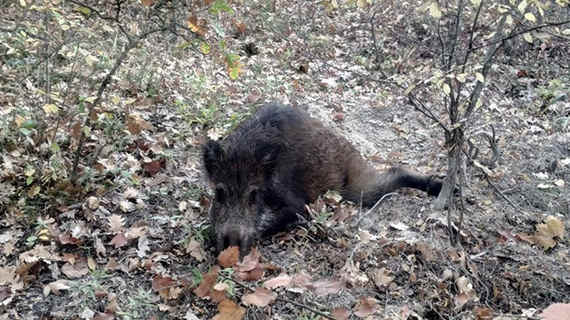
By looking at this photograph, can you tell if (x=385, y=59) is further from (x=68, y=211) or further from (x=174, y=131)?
(x=68, y=211)

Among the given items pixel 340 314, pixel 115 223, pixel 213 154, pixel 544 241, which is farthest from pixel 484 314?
pixel 115 223

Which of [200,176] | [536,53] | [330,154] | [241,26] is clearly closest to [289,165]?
[330,154]

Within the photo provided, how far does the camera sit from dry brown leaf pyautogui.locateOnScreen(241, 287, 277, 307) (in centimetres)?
311

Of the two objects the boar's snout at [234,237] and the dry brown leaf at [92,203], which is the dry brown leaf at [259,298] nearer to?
the boar's snout at [234,237]

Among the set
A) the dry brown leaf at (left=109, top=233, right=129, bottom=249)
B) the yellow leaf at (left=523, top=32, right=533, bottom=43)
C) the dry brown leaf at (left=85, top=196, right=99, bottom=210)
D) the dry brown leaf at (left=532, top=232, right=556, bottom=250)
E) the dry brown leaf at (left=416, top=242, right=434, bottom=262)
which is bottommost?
the dry brown leaf at (left=109, top=233, right=129, bottom=249)

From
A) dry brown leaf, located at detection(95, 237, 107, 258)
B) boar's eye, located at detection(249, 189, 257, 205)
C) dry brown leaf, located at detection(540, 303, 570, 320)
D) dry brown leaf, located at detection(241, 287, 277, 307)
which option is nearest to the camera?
dry brown leaf, located at detection(540, 303, 570, 320)

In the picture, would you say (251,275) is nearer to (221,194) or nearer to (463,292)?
(221,194)

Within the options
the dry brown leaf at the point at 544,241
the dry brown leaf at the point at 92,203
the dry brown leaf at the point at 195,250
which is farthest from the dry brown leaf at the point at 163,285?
the dry brown leaf at the point at 544,241

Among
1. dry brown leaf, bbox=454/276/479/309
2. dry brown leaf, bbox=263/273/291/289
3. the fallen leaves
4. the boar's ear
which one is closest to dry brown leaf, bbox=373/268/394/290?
dry brown leaf, bbox=454/276/479/309

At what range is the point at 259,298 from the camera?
315 cm

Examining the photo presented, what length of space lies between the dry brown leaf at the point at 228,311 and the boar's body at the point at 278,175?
93 cm

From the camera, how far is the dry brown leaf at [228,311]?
3156 mm

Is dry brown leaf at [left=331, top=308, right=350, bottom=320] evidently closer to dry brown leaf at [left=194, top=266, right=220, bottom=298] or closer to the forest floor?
the forest floor

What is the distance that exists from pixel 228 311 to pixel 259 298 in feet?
0.70
